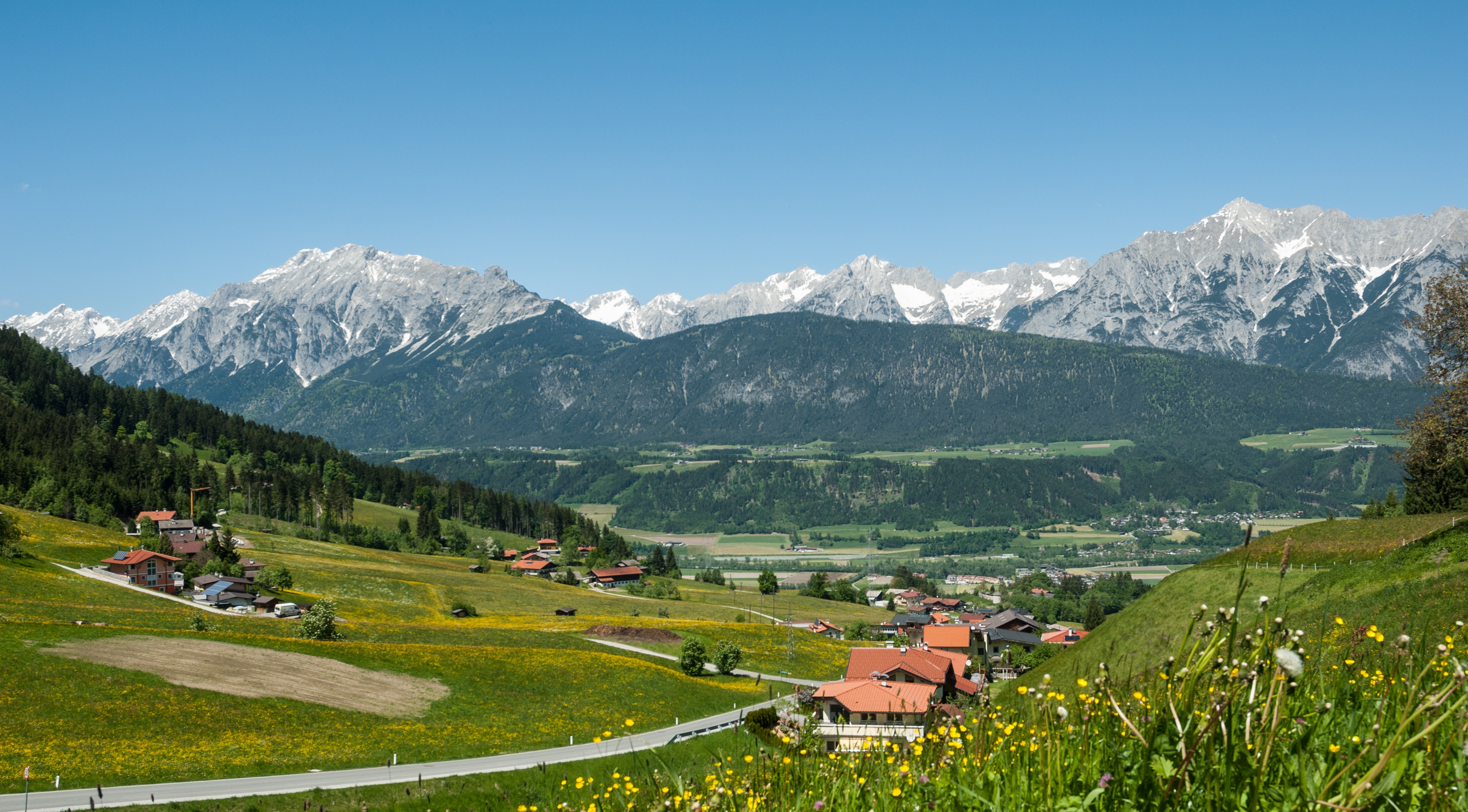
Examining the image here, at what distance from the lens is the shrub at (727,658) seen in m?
81.4

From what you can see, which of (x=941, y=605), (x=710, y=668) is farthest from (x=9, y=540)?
(x=941, y=605)

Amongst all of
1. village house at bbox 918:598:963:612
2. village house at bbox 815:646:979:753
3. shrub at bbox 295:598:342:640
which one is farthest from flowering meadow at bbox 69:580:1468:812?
village house at bbox 918:598:963:612

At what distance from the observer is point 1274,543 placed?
53625 mm

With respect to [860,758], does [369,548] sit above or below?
below

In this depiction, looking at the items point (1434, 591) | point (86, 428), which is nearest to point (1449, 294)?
point (1434, 591)

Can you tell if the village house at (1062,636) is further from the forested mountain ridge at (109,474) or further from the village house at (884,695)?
the forested mountain ridge at (109,474)

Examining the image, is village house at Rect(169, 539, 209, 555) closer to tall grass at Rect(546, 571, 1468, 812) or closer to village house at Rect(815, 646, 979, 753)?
village house at Rect(815, 646, 979, 753)

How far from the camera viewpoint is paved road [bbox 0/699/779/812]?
108 ft

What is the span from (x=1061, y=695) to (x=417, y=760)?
43.6 metres

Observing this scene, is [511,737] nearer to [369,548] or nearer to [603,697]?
[603,697]

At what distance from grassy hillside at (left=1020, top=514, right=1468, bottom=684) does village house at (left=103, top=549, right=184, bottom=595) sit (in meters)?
88.3

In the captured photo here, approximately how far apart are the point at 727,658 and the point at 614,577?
8522 cm

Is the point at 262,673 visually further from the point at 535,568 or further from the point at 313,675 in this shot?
the point at 535,568

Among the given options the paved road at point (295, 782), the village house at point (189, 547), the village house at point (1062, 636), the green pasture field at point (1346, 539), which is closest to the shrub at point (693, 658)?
the paved road at point (295, 782)
